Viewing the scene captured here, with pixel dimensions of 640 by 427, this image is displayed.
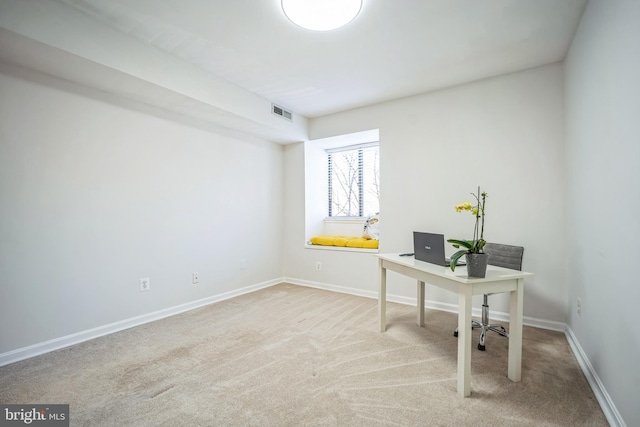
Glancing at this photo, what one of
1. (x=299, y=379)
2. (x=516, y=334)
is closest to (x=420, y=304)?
(x=516, y=334)

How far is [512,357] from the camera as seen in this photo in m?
1.88

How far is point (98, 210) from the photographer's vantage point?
8.63 ft

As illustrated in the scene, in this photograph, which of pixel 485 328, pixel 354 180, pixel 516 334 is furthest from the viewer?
pixel 354 180

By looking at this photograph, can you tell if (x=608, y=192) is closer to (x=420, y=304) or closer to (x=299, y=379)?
(x=420, y=304)

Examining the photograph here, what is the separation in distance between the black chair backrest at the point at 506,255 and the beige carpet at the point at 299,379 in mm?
654

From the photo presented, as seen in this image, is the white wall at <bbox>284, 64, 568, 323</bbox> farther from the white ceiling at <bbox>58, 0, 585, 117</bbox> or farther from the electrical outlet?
the electrical outlet

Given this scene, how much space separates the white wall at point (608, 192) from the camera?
53.4 inches

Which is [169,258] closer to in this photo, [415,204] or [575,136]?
[415,204]

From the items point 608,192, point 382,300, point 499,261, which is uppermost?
point 608,192

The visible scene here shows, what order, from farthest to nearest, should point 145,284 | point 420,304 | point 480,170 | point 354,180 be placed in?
point 354,180 < point 480,170 < point 145,284 < point 420,304

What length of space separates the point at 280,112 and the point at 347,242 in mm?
2054

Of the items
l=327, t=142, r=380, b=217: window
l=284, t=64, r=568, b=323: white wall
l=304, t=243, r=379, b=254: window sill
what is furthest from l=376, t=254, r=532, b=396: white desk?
l=327, t=142, r=380, b=217: window

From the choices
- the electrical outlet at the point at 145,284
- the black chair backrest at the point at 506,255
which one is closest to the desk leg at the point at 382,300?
the black chair backrest at the point at 506,255

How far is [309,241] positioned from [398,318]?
6.42 ft
